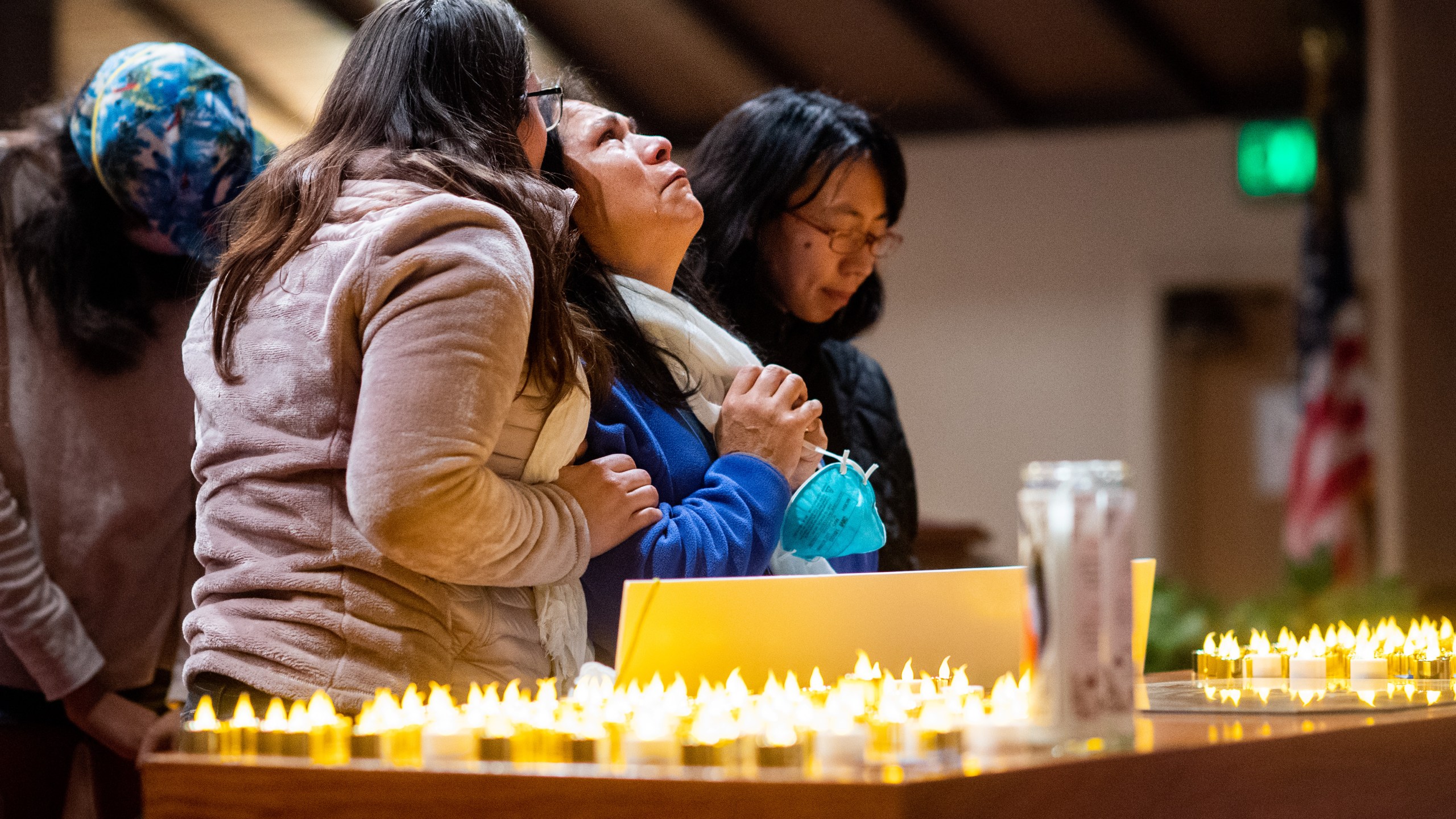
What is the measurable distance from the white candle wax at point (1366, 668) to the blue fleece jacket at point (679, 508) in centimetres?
58

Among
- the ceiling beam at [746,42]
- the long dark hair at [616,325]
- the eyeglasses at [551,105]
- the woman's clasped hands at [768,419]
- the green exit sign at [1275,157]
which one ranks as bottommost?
the woman's clasped hands at [768,419]

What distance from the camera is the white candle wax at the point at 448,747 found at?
956 millimetres

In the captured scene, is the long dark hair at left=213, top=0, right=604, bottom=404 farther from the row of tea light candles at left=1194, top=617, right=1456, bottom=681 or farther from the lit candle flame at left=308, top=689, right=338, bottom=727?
the row of tea light candles at left=1194, top=617, right=1456, bottom=681

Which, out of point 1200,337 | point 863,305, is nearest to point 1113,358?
point 1200,337

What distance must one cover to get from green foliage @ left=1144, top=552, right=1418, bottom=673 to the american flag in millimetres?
463

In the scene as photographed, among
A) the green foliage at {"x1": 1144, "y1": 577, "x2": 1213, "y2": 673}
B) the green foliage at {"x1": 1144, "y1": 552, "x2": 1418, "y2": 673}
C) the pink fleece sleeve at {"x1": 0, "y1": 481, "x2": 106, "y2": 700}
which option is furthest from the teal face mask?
the green foliage at {"x1": 1144, "y1": 552, "x2": 1418, "y2": 673}

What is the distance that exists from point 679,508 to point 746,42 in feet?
18.2

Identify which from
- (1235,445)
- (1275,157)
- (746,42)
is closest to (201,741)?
(746,42)

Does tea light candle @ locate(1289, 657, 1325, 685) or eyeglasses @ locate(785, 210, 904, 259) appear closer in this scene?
tea light candle @ locate(1289, 657, 1325, 685)

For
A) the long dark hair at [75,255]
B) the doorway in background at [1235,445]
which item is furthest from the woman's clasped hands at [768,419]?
the doorway in background at [1235,445]

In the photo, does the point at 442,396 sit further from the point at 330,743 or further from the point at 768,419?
the point at 768,419

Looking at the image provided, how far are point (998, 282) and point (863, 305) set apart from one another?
567 cm

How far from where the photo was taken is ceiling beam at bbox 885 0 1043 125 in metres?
6.70

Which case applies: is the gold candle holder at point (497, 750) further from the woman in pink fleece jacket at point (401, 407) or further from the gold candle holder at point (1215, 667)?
the gold candle holder at point (1215, 667)
